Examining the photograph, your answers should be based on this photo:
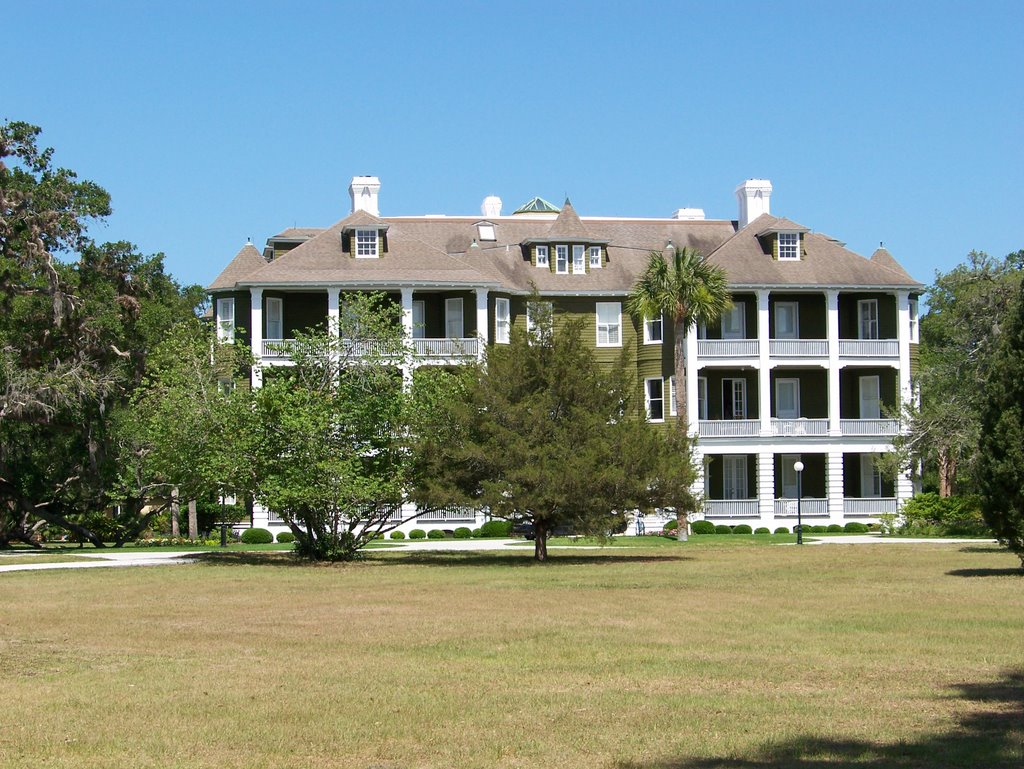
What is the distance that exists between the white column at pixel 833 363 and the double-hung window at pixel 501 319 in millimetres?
13524

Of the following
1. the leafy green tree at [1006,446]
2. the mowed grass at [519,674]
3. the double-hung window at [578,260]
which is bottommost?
the mowed grass at [519,674]

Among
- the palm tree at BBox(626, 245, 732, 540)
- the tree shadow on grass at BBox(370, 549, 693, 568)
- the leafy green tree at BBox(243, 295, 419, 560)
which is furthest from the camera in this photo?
the palm tree at BBox(626, 245, 732, 540)

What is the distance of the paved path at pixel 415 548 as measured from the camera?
116 feet

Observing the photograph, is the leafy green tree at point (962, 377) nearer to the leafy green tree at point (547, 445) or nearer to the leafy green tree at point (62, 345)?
the leafy green tree at point (547, 445)

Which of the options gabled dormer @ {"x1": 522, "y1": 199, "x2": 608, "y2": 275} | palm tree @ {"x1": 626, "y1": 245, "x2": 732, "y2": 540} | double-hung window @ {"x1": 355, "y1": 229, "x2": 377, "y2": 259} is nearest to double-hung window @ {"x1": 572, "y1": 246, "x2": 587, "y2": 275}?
gabled dormer @ {"x1": 522, "y1": 199, "x2": 608, "y2": 275}

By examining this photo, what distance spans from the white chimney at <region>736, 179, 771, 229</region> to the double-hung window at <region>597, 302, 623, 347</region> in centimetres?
877

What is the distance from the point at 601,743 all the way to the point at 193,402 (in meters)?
26.2

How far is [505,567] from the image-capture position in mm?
33062

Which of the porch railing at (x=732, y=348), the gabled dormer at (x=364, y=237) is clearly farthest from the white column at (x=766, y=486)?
the gabled dormer at (x=364, y=237)

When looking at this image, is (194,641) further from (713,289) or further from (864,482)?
(864,482)

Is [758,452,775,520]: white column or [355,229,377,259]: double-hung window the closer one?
[355,229,377,259]: double-hung window

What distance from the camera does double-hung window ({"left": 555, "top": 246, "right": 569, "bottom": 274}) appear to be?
58438 mm

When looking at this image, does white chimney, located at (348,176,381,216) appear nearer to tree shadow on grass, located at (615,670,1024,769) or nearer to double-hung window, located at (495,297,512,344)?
double-hung window, located at (495,297,512,344)

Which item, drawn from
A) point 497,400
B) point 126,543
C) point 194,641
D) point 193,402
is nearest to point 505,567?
point 497,400
